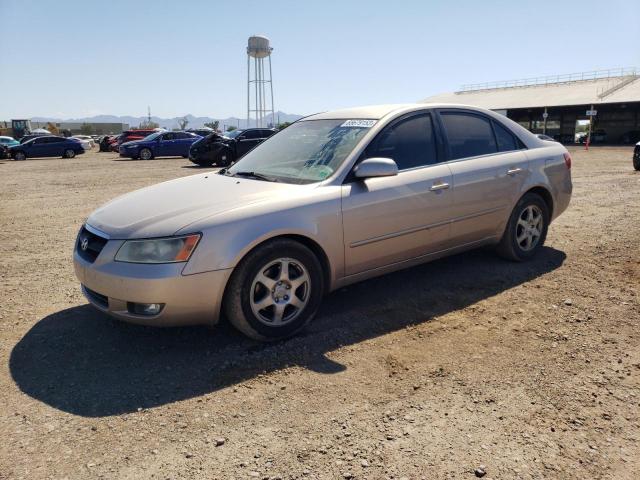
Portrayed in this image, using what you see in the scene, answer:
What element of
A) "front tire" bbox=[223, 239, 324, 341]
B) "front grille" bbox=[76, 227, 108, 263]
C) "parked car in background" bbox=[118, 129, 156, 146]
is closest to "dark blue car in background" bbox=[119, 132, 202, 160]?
"parked car in background" bbox=[118, 129, 156, 146]

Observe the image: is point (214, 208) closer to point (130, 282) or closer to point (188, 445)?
point (130, 282)

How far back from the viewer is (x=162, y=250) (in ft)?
10.2

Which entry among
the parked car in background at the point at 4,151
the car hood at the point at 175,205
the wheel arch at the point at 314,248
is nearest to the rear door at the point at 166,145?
the parked car in background at the point at 4,151

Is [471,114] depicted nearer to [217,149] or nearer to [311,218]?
[311,218]

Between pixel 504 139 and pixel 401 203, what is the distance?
5.76 feet

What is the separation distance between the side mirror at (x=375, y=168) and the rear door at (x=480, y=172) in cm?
92

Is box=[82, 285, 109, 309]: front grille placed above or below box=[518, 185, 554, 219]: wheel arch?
below

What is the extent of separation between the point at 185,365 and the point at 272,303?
70 centimetres

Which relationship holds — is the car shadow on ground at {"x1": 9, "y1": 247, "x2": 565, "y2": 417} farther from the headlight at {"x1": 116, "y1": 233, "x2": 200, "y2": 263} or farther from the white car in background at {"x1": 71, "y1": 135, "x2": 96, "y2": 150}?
the white car in background at {"x1": 71, "y1": 135, "x2": 96, "y2": 150}

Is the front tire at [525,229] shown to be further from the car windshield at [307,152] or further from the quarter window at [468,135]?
the car windshield at [307,152]

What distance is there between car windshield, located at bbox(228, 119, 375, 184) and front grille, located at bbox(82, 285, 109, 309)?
153 cm

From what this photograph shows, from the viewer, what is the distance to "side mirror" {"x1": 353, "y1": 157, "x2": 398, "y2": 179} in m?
3.65

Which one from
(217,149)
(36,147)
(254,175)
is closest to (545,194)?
(254,175)

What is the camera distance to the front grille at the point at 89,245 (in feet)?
11.0
